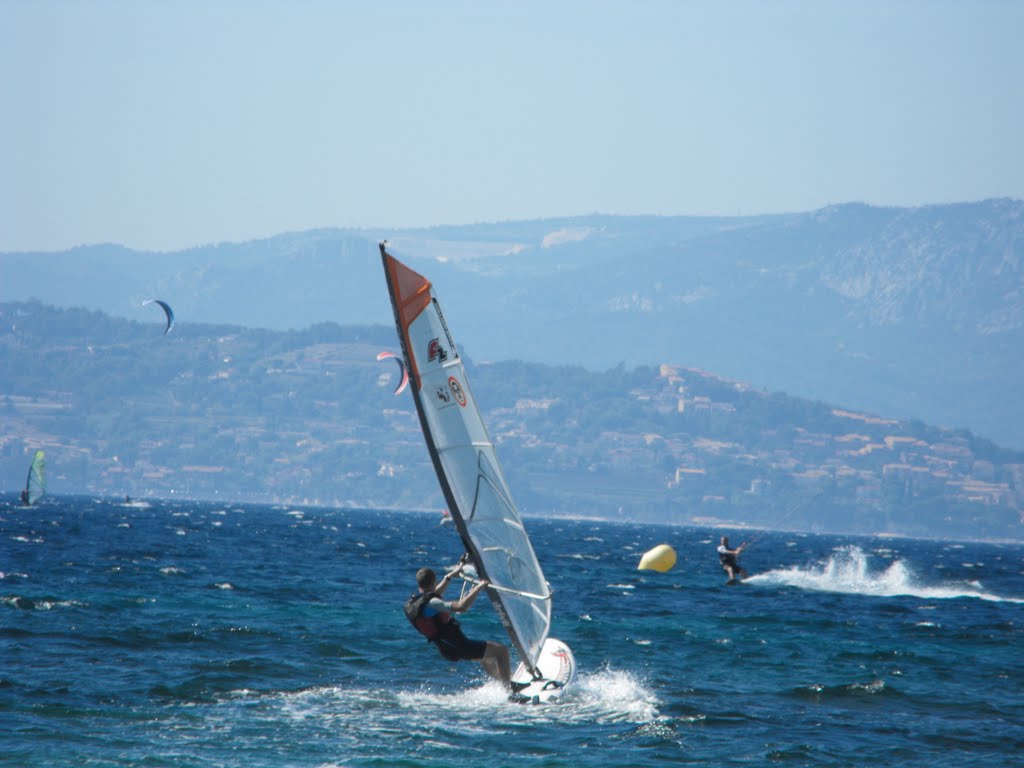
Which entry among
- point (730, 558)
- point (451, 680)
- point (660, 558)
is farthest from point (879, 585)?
point (451, 680)

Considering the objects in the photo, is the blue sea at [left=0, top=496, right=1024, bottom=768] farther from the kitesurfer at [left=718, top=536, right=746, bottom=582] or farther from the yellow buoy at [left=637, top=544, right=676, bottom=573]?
the yellow buoy at [left=637, top=544, right=676, bottom=573]

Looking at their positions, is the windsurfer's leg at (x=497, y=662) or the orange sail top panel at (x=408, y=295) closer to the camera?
the orange sail top panel at (x=408, y=295)

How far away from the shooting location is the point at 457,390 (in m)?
17.9

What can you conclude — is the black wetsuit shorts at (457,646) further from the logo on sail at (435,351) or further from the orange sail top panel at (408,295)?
the logo on sail at (435,351)

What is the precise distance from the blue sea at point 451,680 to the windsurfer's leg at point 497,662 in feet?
1.56

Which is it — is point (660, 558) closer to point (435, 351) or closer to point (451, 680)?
point (451, 680)

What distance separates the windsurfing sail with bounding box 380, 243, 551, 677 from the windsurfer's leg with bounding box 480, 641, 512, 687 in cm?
33

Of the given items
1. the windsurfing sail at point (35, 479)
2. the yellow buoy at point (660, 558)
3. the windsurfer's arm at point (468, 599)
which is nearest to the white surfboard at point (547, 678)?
the windsurfer's arm at point (468, 599)

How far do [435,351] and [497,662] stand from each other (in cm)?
467

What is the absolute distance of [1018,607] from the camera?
44000 mm

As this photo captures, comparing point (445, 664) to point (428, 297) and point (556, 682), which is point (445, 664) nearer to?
point (556, 682)

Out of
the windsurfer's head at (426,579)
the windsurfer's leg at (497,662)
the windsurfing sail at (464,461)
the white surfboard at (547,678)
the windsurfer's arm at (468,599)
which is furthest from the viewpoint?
the white surfboard at (547,678)

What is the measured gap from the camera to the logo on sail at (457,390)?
58.2 ft

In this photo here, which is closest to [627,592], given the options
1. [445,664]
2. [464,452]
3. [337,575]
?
[337,575]
